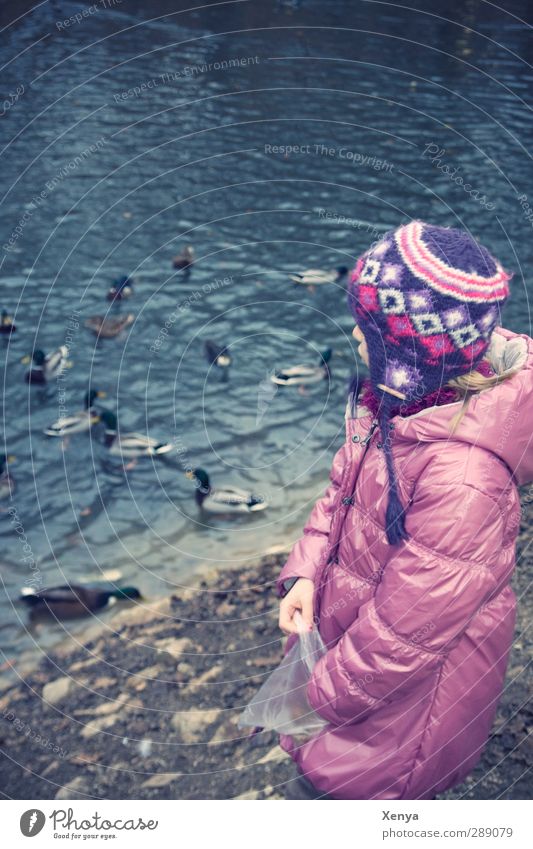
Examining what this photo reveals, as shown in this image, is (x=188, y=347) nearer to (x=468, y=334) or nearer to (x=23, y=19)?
(x=468, y=334)

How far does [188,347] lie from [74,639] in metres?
4.47

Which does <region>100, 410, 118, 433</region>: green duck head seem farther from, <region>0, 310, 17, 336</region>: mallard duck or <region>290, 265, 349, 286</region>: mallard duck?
<region>290, 265, 349, 286</region>: mallard duck

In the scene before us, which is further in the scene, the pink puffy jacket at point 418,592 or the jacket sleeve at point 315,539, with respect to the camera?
the jacket sleeve at point 315,539

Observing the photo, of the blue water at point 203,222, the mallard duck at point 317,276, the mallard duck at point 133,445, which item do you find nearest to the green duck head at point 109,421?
the mallard duck at point 133,445

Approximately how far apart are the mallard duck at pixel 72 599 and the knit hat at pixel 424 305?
430 centimetres

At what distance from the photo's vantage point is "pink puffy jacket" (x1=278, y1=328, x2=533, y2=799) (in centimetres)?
258

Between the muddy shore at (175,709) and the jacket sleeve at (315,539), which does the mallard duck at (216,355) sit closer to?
the muddy shore at (175,709)

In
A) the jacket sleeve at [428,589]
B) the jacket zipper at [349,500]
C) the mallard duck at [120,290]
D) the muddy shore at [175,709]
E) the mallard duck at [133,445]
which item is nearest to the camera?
the jacket sleeve at [428,589]

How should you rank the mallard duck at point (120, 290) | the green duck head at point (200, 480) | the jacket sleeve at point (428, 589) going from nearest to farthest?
the jacket sleeve at point (428, 589) → the green duck head at point (200, 480) → the mallard duck at point (120, 290)

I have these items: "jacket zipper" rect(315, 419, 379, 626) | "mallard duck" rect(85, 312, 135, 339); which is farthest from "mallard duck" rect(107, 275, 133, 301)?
"jacket zipper" rect(315, 419, 379, 626)

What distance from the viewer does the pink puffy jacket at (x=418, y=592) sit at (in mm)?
2584

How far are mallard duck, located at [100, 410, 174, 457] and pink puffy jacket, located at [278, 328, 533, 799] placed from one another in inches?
196

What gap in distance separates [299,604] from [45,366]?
6.48 meters

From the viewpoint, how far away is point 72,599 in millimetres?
6523
